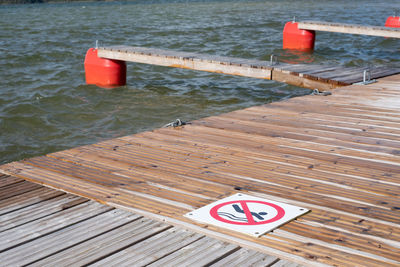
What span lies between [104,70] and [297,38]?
945 cm

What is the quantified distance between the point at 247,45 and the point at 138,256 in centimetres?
1876

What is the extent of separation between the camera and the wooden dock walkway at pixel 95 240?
3.10 metres

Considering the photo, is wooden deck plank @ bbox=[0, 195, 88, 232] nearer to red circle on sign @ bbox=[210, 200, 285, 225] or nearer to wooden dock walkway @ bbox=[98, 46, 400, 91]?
red circle on sign @ bbox=[210, 200, 285, 225]

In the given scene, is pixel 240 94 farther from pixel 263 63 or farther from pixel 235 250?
pixel 235 250

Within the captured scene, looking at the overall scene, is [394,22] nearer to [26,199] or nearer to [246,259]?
[26,199]

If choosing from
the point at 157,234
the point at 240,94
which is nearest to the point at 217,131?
the point at 157,234

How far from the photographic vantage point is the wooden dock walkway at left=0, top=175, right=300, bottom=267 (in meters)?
3.10

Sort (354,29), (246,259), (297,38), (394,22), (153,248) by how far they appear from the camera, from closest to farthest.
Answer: (246,259) → (153,248) → (354,29) → (297,38) → (394,22)

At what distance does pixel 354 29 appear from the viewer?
17.5m

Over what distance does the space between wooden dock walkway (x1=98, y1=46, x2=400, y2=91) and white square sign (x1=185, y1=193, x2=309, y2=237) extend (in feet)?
18.6

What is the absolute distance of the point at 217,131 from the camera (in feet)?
19.4

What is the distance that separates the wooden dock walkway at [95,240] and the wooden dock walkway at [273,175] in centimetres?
11

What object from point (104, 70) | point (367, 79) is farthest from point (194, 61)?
point (367, 79)

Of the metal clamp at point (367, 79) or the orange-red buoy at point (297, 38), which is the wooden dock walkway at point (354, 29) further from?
the metal clamp at point (367, 79)
